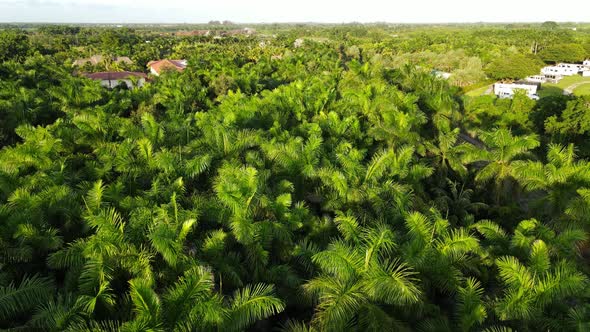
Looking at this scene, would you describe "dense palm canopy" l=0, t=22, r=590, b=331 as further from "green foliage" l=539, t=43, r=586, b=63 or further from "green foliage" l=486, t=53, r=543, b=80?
"green foliage" l=539, t=43, r=586, b=63

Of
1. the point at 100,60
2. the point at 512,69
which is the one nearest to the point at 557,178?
the point at 512,69

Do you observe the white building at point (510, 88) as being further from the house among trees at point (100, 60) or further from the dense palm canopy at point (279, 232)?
the house among trees at point (100, 60)

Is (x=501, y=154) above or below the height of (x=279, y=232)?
above

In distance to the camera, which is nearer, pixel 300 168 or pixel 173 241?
pixel 173 241

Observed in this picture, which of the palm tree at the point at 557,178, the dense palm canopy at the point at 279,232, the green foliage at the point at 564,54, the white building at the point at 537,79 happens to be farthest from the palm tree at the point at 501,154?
the green foliage at the point at 564,54

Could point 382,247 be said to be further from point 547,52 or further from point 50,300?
point 547,52

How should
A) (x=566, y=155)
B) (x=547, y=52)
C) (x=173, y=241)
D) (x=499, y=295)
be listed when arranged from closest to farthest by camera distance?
1. (x=173, y=241)
2. (x=499, y=295)
3. (x=566, y=155)
4. (x=547, y=52)

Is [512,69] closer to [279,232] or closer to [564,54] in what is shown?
[564,54]

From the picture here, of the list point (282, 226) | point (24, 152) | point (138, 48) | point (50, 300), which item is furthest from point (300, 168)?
point (138, 48)
